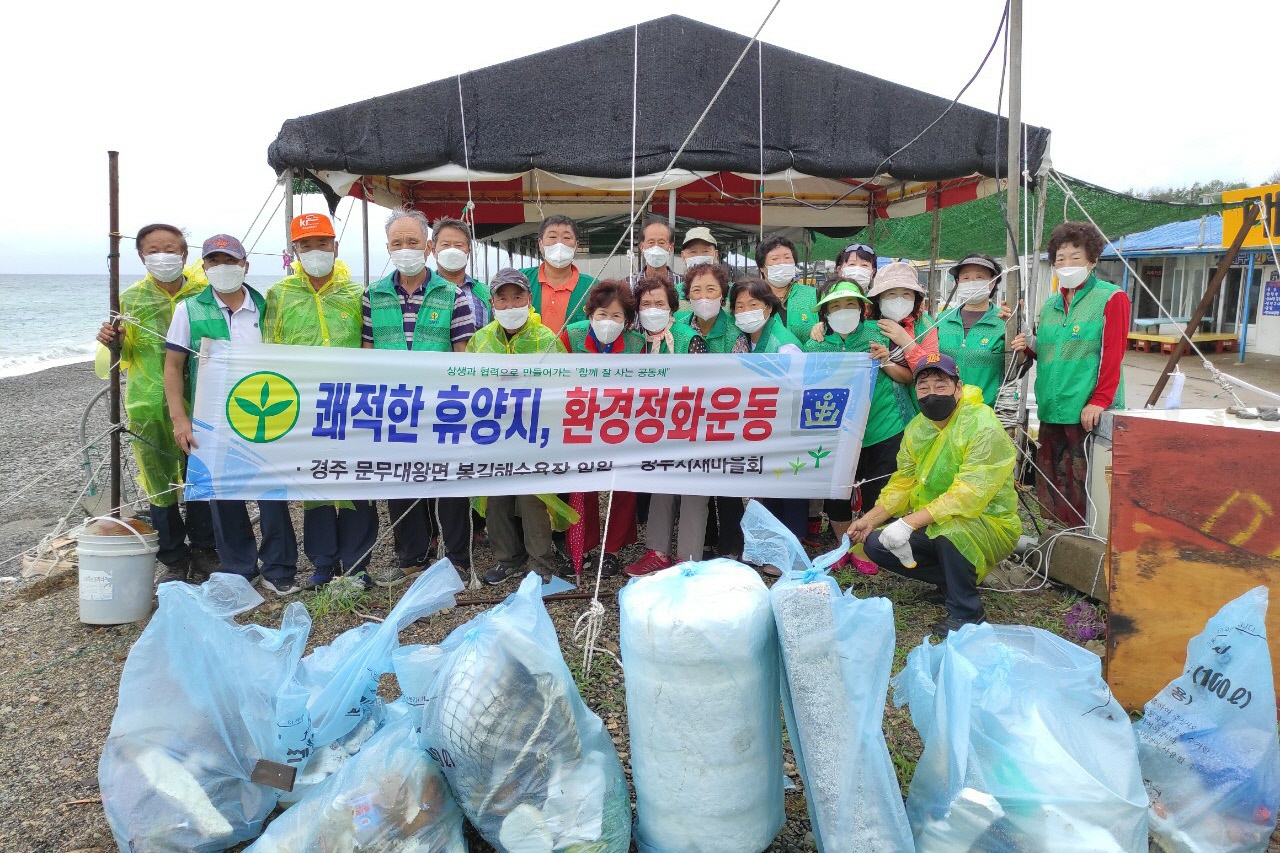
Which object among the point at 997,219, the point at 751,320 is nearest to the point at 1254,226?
the point at 997,219

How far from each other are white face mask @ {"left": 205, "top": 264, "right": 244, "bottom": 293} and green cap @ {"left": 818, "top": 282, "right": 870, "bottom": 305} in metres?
2.82

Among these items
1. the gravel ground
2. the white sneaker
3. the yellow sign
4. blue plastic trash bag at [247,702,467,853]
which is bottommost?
the gravel ground

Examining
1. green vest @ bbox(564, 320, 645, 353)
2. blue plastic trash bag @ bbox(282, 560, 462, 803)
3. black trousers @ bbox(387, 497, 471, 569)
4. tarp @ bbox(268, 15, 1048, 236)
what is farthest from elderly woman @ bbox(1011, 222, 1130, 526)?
blue plastic trash bag @ bbox(282, 560, 462, 803)

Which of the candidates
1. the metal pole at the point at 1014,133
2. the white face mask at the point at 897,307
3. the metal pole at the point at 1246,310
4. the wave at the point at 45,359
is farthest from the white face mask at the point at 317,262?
the wave at the point at 45,359

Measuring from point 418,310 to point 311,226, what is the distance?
24.3 inches

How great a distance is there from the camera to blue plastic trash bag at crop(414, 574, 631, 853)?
73.0 inches

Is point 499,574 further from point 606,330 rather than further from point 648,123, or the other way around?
point 648,123

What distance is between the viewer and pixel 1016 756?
6.06ft

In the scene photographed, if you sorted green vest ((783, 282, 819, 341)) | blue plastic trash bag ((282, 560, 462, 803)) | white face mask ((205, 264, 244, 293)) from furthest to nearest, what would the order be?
green vest ((783, 282, 819, 341)), white face mask ((205, 264, 244, 293)), blue plastic trash bag ((282, 560, 462, 803))

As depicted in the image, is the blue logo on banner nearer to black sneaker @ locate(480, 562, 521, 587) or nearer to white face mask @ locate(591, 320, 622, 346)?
white face mask @ locate(591, 320, 622, 346)

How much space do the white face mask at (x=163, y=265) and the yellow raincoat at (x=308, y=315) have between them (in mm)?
453

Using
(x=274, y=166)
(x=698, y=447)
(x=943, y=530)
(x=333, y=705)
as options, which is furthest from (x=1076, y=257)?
(x=274, y=166)

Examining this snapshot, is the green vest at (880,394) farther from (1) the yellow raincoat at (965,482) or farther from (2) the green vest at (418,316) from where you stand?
(2) the green vest at (418,316)

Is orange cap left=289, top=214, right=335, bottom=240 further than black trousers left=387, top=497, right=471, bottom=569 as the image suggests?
No
